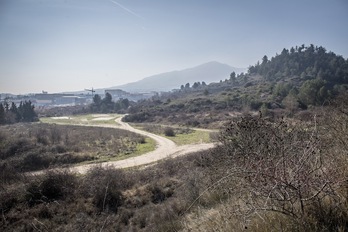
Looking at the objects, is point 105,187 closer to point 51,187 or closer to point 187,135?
point 51,187

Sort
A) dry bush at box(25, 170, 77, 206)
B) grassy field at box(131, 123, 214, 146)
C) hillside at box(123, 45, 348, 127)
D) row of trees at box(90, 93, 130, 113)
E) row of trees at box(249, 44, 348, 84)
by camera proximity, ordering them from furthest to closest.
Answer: row of trees at box(90, 93, 130, 113), row of trees at box(249, 44, 348, 84), hillside at box(123, 45, 348, 127), grassy field at box(131, 123, 214, 146), dry bush at box(25, 170, 77, 206)

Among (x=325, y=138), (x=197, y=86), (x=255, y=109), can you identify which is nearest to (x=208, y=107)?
(x=255, y=109)

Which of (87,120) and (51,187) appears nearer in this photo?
(51,187)

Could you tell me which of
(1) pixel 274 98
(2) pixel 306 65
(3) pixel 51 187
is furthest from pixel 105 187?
(2) pixel 306 65

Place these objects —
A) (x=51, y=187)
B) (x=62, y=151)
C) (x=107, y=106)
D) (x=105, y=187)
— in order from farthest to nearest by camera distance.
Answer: (x=107, y=106)
(x=62, y=151)
(x=51, y=187)
(x=105, y=187)

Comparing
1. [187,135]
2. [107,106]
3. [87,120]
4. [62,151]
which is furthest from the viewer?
[107,106]

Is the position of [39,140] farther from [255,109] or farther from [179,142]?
[255,109]

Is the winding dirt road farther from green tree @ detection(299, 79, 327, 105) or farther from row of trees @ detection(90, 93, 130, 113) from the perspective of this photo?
row of trees @ detection(90, 93, 130, 113)

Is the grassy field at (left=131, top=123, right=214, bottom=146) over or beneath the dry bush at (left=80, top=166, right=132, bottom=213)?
beneath

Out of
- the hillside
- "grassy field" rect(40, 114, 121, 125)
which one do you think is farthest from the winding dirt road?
"grassy field" rect(40, 114, 121, 125)

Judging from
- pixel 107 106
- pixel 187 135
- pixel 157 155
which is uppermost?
pixel 107 106

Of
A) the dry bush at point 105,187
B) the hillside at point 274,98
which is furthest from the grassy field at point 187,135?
the dry bush at point 105,187

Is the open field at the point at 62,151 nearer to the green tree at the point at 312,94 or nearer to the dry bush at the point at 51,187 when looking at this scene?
the dry bush at the point at 51,187

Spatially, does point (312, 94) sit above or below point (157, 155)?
above
